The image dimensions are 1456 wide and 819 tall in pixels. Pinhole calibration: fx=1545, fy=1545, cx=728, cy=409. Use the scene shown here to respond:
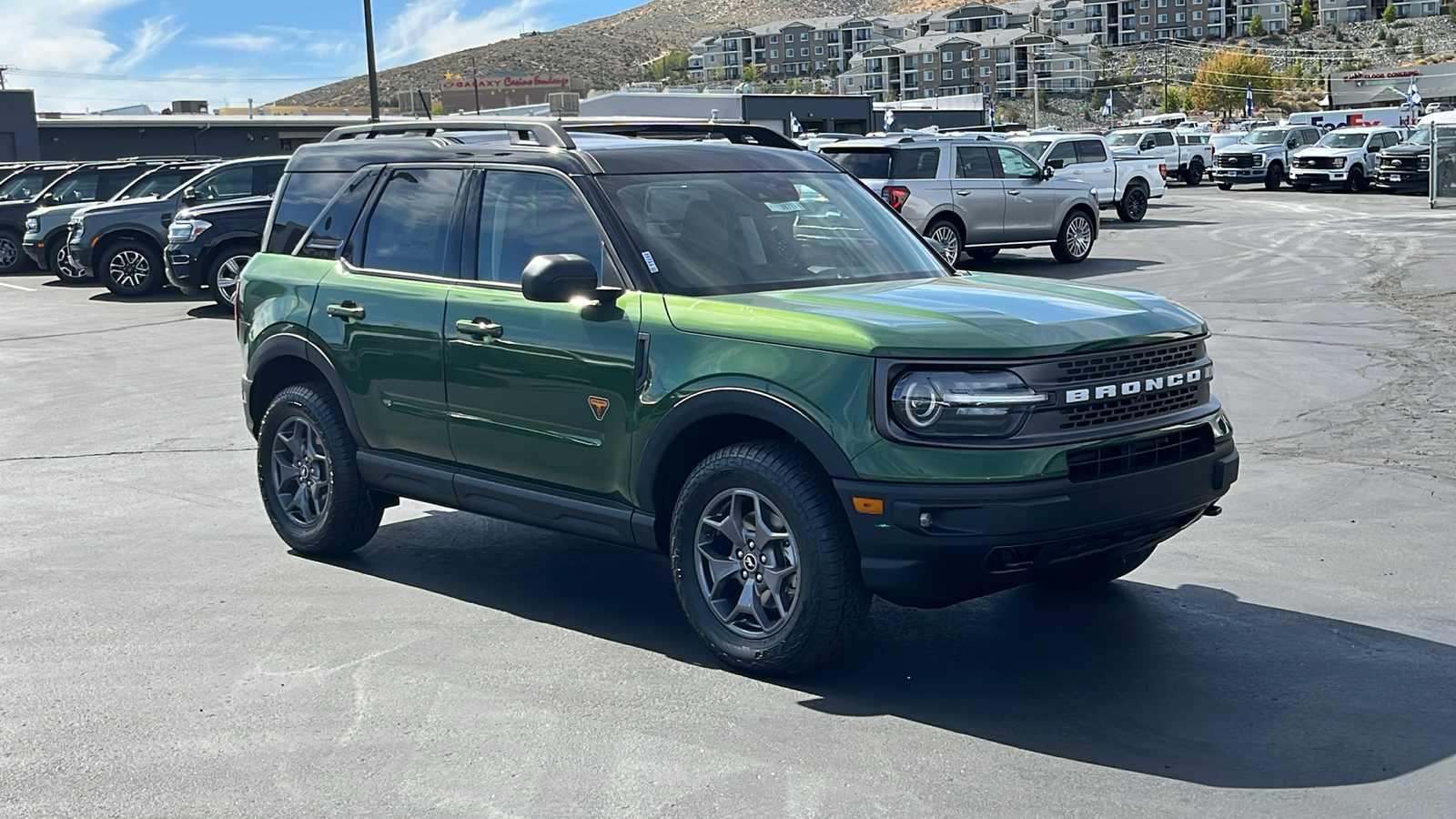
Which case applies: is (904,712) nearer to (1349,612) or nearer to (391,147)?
(1349,612)

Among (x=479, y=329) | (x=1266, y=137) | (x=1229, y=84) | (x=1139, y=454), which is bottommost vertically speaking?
(x=1139, y=454)

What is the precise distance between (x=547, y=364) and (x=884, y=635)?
1.63m

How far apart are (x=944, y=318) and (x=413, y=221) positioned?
8.78 ft

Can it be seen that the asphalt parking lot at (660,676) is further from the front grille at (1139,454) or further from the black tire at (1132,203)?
the black tire at (1132,203)

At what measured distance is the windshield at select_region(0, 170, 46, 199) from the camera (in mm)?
29141

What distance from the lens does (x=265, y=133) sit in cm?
6712

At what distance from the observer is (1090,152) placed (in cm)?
3088

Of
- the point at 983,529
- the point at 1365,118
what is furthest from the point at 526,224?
the point at 1365,118

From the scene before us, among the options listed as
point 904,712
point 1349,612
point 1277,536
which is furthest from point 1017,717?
point 1277,536

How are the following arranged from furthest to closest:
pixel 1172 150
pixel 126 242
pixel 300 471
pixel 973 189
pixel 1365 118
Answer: pixel 1365 118 → pixel 1172 150 → pixel 126 242 → pixel 973 189 → pixel 300 471

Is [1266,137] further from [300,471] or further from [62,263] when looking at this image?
[300,471]

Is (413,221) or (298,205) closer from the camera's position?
(413,221)

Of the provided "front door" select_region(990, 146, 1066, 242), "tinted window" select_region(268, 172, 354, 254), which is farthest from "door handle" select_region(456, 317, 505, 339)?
"front door" select_region(990, 146, 1066, 242)

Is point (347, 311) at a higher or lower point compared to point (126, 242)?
lower
